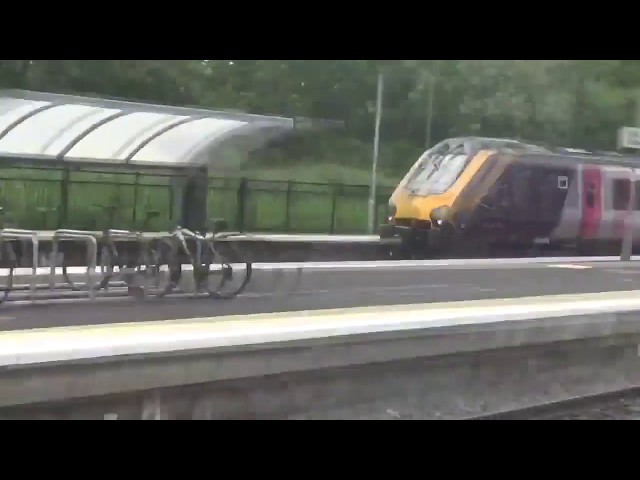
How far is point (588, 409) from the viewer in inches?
372

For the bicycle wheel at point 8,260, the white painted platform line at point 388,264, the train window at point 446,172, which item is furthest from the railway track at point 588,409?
the bicycle wheel at point 8,260

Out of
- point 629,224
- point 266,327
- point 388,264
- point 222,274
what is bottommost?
point 266,327

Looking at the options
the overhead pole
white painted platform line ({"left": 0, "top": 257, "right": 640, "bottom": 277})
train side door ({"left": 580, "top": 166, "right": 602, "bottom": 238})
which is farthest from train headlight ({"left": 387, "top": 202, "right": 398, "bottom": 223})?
the overhead pole

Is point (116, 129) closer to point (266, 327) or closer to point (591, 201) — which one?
point (266, 327)

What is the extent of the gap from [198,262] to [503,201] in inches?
182

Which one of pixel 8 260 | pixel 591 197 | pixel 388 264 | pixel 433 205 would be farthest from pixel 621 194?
pixel 8 260

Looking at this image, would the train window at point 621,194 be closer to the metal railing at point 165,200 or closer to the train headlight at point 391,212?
the train headlight at point 391,212

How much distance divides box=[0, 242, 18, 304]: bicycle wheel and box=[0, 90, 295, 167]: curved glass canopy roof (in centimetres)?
87

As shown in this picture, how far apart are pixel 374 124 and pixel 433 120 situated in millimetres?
828

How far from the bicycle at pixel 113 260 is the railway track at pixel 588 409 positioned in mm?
3467

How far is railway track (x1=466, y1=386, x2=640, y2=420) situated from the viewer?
8875mm

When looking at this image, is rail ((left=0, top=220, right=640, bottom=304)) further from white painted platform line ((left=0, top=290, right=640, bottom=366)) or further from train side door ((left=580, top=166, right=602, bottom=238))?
train side door ((left=580, top=166, right=602, bottom=238))

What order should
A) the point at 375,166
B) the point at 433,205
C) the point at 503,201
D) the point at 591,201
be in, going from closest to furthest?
1. the point at 375,166
2. the point at 433,205
3. the point at 503,201
4. the point at 591,201
